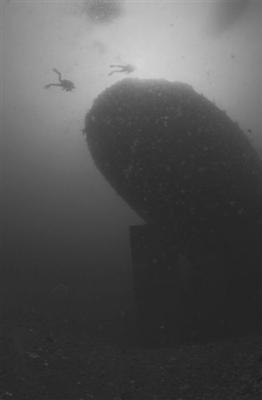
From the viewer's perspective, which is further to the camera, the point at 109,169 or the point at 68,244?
the point at 68,244

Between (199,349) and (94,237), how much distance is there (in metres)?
10.9

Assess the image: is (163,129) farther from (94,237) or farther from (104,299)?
(94,237)

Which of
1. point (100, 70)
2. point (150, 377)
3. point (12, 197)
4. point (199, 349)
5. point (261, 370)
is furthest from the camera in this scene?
point (12, 197)

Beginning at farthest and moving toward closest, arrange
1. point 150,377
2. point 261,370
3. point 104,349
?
point 104,349 < point 150,377 < point 261,370

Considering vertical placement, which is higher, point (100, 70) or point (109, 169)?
point (100, 70)

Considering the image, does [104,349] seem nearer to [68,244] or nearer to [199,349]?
[199,349]

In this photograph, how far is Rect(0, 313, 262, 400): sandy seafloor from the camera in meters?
2.97

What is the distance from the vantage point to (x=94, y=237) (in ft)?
48.8

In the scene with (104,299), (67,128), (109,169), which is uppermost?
(67,128)

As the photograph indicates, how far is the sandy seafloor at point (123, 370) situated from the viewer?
2.97m

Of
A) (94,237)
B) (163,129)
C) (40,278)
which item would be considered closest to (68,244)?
(94,237)

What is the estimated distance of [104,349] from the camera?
15.0 feet

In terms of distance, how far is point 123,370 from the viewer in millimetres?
3678

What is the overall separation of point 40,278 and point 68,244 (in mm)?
3135
